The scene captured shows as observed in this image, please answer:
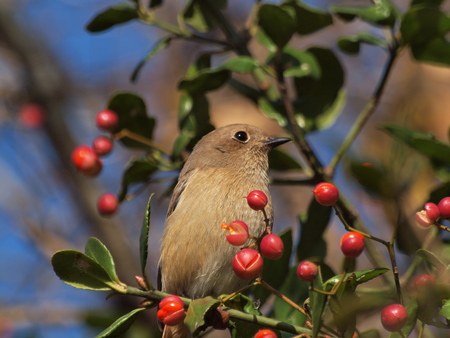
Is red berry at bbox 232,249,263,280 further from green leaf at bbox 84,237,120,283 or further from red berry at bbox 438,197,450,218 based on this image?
red berry at bbox 438,197,450,218

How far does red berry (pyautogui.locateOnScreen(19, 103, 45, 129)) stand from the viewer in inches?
215

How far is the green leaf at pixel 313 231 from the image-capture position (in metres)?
3.11

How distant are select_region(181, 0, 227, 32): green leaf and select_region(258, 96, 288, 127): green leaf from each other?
0.55 metres

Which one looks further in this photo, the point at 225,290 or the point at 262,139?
the point at 262,139

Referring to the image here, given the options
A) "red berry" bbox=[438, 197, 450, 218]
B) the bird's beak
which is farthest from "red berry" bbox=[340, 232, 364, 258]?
the bird's beak

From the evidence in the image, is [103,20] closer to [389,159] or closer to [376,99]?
[376,99]

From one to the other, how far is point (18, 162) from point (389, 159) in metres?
5.34

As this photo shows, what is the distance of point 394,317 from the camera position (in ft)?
6.35

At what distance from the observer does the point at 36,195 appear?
6.44m

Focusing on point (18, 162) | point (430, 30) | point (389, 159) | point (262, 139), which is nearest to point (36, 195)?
point (18, 162)

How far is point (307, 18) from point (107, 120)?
113 centimetres

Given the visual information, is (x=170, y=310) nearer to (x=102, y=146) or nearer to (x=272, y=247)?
(x=272, y=247)

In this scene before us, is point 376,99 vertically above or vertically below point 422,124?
above

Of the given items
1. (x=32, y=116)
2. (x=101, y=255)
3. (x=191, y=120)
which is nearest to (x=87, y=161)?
(x=191, y=120)
